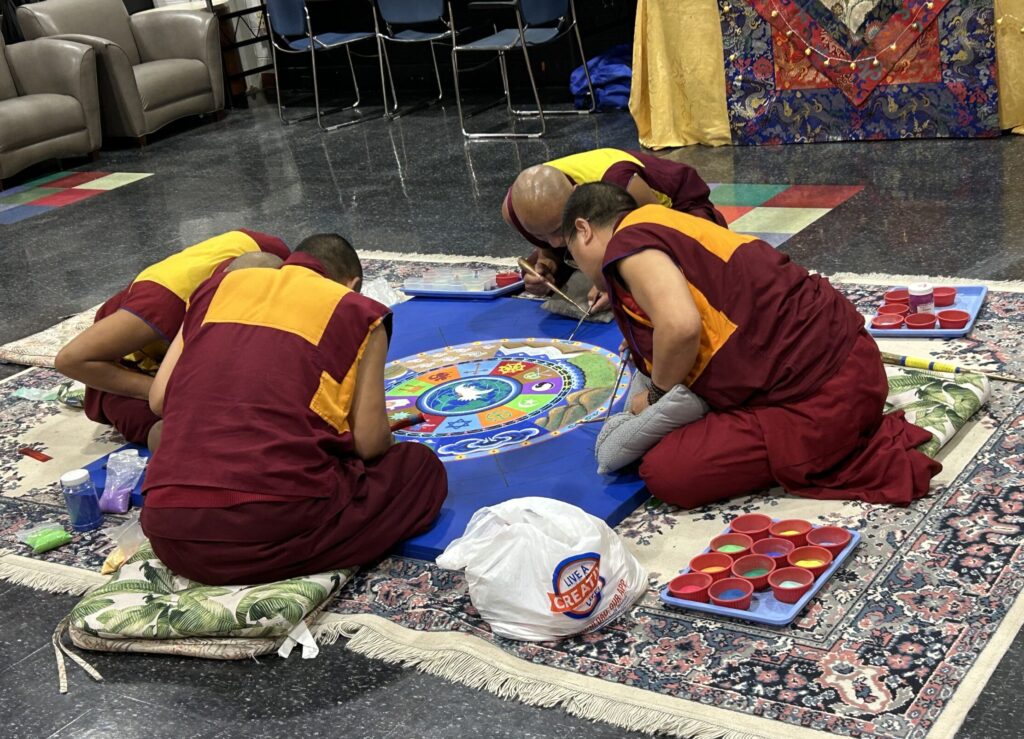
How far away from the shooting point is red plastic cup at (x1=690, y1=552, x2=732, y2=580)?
2662mm

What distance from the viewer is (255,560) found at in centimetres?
278

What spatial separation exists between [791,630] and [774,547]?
0.26 metres

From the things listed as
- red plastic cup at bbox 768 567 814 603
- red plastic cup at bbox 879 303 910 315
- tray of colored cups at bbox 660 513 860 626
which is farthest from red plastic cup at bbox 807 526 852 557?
red plastic cup at bbox 879 303 910 315

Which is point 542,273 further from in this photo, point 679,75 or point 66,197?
point 66,197

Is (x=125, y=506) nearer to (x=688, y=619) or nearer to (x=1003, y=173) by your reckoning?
(x=688, y=619)

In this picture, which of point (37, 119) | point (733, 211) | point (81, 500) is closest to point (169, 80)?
point (37, 119)

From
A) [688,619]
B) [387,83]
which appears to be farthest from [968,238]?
[387,83]

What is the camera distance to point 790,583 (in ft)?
8.45

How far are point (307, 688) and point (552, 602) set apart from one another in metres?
0.52

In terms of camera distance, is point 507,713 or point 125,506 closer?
point 507,713

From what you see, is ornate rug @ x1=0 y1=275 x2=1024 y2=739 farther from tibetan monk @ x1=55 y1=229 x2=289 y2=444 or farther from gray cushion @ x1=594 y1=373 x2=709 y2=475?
tibetan monk @ x1=55 y1=229 x2=289 y2=444

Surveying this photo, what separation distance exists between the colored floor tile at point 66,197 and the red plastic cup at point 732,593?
592 cm

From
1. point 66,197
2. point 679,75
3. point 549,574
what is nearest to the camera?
point 549,574

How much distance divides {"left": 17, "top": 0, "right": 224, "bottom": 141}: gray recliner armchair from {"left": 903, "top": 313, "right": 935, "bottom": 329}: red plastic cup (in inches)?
254
